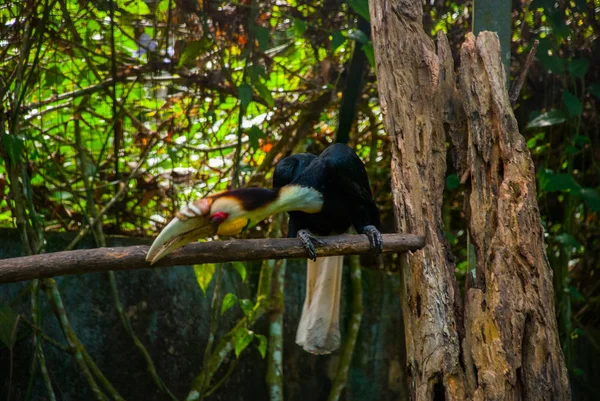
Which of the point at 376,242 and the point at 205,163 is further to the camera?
the point at 205,163

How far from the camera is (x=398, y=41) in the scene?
2.59 meters

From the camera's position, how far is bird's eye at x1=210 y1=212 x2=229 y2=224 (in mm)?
2207

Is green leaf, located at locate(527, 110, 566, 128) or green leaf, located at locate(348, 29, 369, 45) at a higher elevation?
green leaf, located at locate(348, 29, 369, 45)

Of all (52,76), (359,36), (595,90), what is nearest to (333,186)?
(359,36)

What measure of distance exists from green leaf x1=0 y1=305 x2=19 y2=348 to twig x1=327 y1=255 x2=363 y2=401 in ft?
5.44

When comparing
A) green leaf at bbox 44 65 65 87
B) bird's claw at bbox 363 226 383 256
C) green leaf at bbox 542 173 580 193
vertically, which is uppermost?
green leaf at bbox 44 65 65 87

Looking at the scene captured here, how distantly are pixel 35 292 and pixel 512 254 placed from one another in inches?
88.7

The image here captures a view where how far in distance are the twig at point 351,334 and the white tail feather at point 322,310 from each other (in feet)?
2.74

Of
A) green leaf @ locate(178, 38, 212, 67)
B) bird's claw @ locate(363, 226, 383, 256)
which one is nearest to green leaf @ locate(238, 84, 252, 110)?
green leaf @ locate(178, 38, 212, 67)

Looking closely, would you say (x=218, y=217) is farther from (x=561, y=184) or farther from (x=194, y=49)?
(x=561, y=184)

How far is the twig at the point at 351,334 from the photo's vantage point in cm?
368

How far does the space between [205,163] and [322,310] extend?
5.52 ft

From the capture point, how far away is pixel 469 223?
7.77 feet

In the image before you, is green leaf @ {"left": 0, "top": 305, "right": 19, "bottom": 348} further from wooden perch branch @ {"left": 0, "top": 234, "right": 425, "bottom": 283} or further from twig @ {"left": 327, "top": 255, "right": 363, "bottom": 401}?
twig @ {"left": 327, "top": 255, "right": 363, "bottom": 401}
